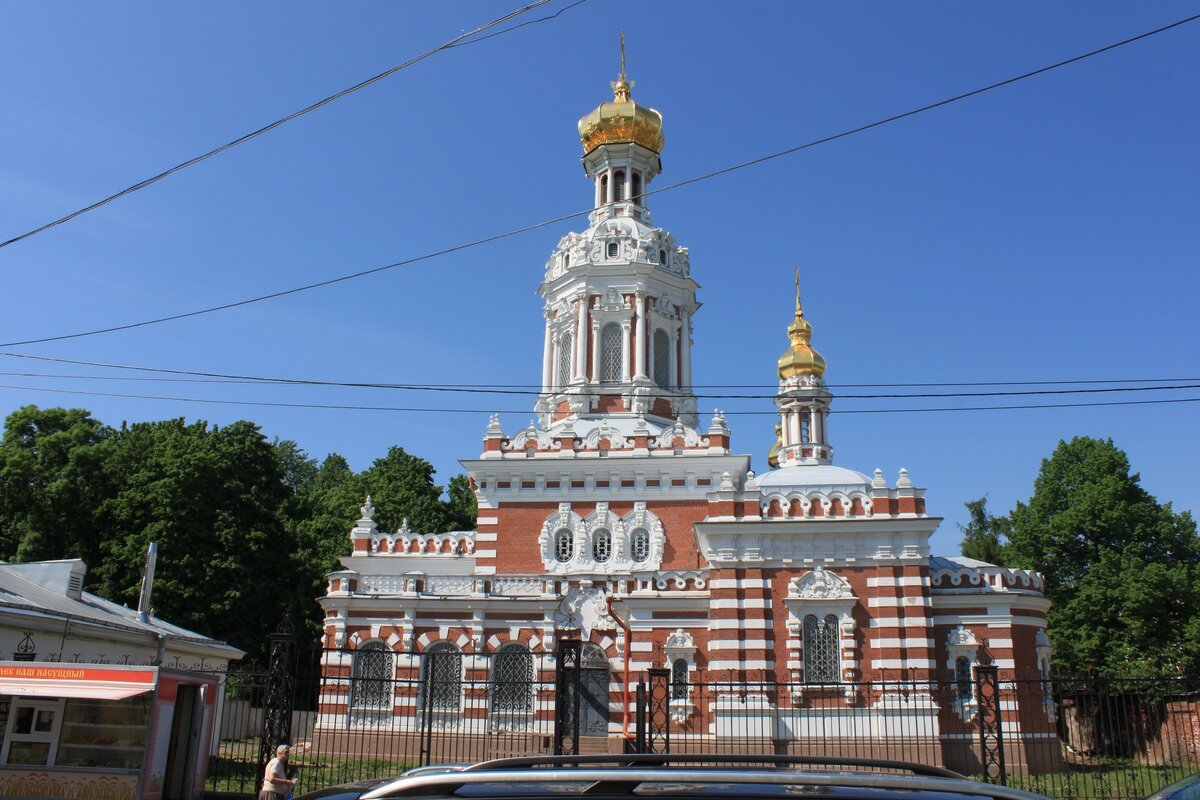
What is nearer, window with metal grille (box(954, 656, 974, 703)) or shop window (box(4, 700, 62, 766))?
shop window (box(4, 700, 62, 766))

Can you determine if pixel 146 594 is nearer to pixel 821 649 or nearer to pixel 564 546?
pixel 564 546

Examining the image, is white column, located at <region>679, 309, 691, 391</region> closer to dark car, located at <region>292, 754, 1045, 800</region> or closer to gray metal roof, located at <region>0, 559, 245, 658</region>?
gray metal roof, located at <region>0, 559, 245, 658</region>

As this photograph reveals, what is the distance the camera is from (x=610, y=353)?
36.3 m

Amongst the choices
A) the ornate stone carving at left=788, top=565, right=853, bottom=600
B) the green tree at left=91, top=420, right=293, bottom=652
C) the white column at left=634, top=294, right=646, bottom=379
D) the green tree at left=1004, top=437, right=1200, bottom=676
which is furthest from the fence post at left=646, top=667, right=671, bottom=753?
the green tree at left=91, top=420, right=293, bottom=652

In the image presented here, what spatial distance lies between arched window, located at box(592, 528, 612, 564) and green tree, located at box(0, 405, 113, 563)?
2053 cm

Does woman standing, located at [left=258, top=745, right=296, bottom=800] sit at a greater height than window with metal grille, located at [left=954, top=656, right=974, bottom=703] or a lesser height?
lesser

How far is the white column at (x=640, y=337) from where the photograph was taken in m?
35.1

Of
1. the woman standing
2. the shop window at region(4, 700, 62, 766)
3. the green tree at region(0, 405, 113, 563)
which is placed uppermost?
the green tree at region(0, 405, 113, 563)

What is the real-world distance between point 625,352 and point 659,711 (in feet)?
48.4

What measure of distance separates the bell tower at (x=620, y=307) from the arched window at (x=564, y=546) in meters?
4.70

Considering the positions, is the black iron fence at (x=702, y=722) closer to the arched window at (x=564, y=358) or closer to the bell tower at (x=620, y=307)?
the bell tower at (x=620, y=307)

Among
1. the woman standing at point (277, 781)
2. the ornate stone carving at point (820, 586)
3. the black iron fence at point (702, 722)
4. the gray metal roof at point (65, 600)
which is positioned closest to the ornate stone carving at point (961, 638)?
the black iron fence at point (702, 722)

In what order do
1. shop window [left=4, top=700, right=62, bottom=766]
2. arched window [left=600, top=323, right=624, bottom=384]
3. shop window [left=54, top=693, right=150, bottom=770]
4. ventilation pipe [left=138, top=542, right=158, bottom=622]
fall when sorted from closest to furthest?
1. shop window [left=4, top=700, right=62, bottom=766]
2. shop window [left=54, top=693, right=150, bottom=770]
3. ventilation pipe [left=138, top=542, right=158, bottom=622]
4. arched window [left=600, top=323, right=624, bottom=384]

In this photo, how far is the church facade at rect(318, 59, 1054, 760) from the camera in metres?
25.5
